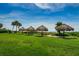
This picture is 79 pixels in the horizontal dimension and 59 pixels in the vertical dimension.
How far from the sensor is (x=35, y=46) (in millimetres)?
2521

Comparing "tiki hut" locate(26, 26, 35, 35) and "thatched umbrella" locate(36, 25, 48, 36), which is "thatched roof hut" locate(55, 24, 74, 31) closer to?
"thatched umbrella" locate(36, 25, 48, 36)

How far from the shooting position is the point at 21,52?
2.50 metres

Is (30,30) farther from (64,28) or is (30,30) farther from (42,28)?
(64,28)

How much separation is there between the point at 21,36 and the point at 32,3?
347 mm

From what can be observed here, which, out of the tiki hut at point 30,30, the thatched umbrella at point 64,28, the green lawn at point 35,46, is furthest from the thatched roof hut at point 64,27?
the tiki hut at point 30,30

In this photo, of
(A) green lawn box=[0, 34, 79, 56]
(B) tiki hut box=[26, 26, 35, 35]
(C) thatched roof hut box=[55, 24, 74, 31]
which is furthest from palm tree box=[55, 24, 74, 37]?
(B) tiki hut box=[26, 26, 35, 35]

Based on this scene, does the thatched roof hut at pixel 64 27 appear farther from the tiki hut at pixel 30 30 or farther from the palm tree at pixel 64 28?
the tiki hut at pixel 30 30

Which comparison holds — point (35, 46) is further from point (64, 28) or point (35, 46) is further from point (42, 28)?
point (64, 28)

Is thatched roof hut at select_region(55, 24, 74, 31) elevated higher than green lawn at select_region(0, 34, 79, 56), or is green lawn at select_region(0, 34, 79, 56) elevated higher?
thatched roof hut at select_region(55, 24, 74, 31)

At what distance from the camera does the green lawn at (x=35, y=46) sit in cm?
250

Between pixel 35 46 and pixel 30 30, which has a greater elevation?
pixel 30 30

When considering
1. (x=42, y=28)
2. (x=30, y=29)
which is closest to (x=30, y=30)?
(x=30, y=29)

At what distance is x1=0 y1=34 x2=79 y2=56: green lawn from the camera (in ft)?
8.20

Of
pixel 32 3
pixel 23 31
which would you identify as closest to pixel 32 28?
pixel 23 31
